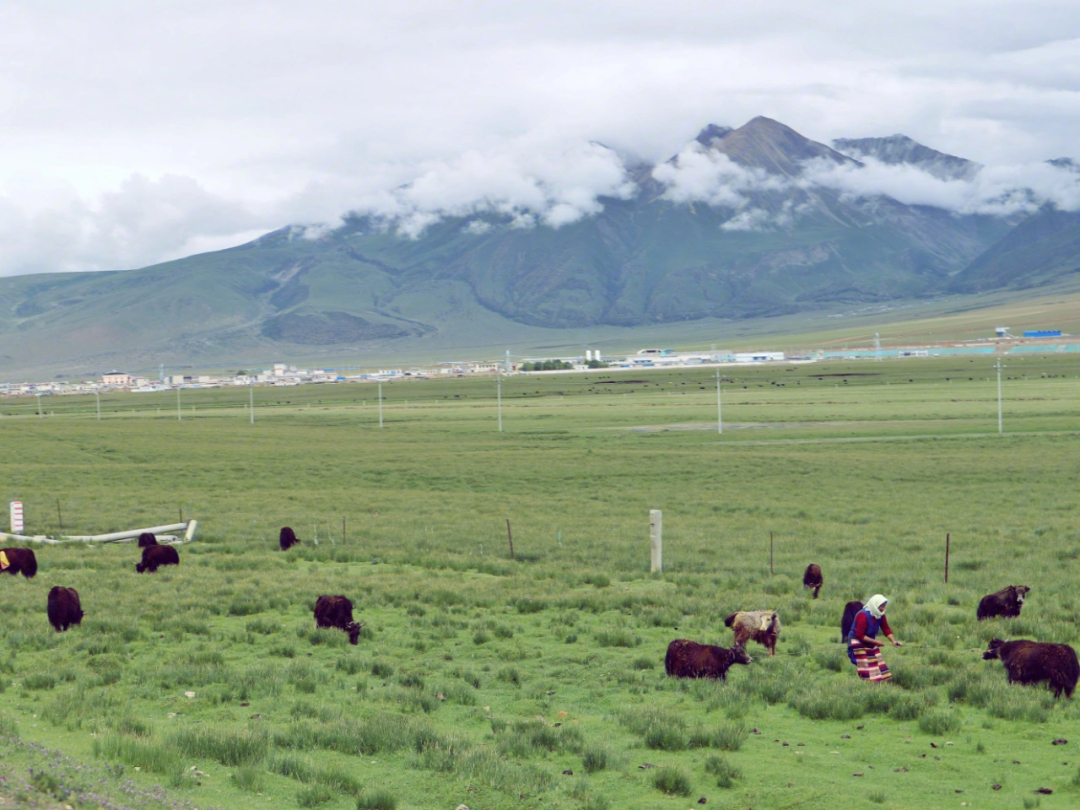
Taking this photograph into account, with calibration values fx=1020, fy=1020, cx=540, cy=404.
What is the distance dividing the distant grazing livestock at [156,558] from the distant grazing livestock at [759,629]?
450 inches

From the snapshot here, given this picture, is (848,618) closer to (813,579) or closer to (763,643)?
(763,643)

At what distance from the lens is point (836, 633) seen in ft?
45.3

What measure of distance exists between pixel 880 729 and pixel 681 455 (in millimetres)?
38864

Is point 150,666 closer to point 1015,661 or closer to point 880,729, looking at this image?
point 880,729

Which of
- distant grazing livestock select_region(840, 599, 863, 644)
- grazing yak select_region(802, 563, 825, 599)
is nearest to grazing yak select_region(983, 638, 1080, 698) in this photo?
distant grazing livestock select_region(840, 599, 863, 644)

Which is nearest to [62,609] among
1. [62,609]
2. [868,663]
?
[62,609]

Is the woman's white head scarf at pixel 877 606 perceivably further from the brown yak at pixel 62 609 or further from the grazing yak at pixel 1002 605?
the brown yak at pixel 62 609

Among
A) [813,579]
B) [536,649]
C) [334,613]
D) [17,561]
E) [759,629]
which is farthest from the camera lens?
[17,561]

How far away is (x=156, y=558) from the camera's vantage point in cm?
1902

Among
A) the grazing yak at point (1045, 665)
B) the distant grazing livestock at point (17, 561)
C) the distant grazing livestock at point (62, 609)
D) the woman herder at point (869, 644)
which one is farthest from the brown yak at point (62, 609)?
the grazing yak at point (1045, 665)

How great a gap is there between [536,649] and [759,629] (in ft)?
9.35

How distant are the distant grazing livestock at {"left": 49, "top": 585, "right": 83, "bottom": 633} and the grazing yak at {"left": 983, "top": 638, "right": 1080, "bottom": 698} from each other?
38.2ft

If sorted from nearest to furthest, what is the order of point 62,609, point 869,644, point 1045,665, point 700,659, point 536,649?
point 1045,665 → point 869,644 → point 700,659 → point 536,649 → point 62,609

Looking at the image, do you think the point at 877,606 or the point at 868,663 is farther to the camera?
the point at 868,663
